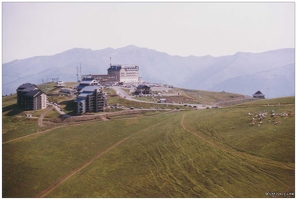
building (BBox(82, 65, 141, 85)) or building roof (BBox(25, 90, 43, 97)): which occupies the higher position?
building (BBox(82, 65, 141, 85))

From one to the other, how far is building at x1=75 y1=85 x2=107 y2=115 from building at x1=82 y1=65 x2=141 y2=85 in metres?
56.7

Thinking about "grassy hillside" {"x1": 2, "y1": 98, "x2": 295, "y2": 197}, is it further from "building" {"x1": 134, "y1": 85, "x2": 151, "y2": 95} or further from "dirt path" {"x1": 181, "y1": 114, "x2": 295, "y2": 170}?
"building" {"x1": 134, "y1": 85, "x2": 151, "y2": 95}

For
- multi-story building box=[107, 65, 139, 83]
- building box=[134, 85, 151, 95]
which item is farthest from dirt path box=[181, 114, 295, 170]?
multi-story building box=[107, 65, 139, 83]

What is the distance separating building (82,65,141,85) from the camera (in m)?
164

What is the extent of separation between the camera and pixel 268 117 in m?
77.0

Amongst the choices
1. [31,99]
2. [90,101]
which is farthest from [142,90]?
[31,99]

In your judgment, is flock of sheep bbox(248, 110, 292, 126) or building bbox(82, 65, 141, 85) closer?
flock of sheep bbox(248, 110, 292, 126)

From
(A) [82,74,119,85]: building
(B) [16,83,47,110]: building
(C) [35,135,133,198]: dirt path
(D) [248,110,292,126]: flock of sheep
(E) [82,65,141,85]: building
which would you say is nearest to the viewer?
(C) [35,135,133,198]: dirt path

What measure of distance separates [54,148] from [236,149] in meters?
41.8

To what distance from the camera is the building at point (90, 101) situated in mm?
98688

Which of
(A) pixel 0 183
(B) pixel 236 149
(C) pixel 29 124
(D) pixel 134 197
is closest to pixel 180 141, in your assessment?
(B) pixel 236 149

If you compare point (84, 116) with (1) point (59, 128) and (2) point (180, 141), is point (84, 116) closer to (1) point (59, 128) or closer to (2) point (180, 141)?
(1) point (59, 128)

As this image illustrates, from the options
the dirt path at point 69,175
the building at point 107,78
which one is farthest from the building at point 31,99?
the building at point 107,78

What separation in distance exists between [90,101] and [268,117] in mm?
53213
